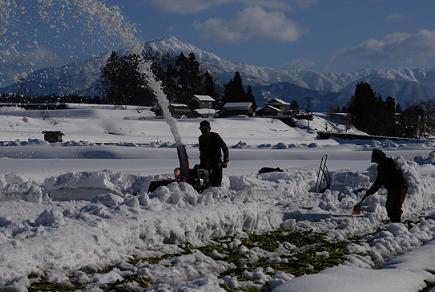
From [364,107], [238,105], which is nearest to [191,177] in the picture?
[364,107]

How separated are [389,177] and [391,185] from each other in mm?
145

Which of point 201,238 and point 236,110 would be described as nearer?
point 201,238

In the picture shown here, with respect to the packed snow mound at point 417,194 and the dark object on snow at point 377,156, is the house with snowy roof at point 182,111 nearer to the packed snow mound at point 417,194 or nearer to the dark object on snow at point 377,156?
the packed snow mound at point 417,194

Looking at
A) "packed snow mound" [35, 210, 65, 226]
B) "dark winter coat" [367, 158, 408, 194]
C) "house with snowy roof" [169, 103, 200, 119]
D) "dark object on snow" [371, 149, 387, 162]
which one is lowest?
"packed snow mound" [35, 210, 65, 226]

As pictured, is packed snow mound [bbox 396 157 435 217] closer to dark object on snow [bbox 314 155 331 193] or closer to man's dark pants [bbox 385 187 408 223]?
man's dark pants [bbox 385 187 408 223]

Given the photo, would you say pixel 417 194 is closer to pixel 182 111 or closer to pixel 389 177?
pixel 389 177

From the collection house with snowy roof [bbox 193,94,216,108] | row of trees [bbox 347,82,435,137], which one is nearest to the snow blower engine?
row of trees [bbox 347,82,435,137]

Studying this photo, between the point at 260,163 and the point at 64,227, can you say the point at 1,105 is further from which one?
the point at 64,227

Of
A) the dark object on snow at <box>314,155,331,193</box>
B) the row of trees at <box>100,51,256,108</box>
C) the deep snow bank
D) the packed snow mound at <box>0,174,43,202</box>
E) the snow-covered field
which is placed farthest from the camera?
the row of trees at <box>100,51,256,108</box>

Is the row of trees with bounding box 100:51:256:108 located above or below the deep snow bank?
above

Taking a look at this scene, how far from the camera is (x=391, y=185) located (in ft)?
37.9

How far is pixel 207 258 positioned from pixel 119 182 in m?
8.75

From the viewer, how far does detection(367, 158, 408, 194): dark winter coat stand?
11546 millimetres

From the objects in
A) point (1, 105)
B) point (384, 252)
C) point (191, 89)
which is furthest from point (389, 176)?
point (191, 89)
